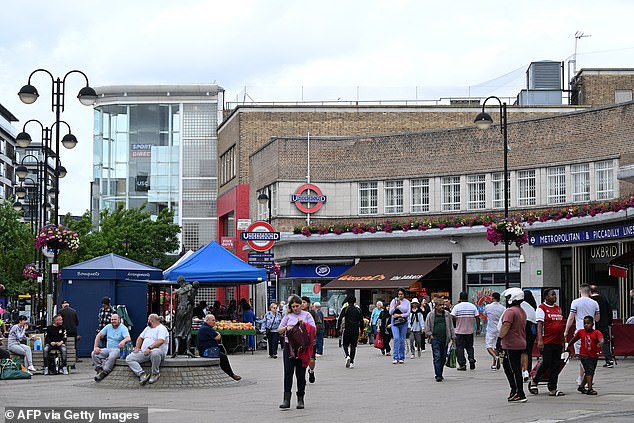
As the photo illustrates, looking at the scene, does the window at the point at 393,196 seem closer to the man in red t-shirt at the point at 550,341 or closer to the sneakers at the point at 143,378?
the sneakers at the point at 143,378

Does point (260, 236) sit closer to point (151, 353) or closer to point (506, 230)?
point (506, 230)

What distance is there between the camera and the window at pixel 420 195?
48500 millimetres

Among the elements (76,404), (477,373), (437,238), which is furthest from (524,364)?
(437,238)

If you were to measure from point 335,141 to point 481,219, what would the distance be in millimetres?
9720

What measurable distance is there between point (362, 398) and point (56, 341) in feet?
32.6

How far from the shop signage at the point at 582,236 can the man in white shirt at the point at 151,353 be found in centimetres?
2066

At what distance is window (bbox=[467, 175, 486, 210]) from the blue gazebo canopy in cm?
1493

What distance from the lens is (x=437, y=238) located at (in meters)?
47.2

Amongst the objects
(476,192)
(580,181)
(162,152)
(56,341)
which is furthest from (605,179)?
(162,152)

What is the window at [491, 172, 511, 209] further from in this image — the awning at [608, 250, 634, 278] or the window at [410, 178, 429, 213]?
the awning at [608, 250, 634, 278]

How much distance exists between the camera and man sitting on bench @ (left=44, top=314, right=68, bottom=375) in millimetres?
25156

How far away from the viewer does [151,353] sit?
20.1 meters

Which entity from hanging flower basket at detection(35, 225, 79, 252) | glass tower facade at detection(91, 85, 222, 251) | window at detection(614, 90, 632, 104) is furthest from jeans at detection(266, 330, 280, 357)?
glass tower facade at detection(91, 85, 222, 251)

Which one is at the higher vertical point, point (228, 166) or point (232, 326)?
point (228, 166)
